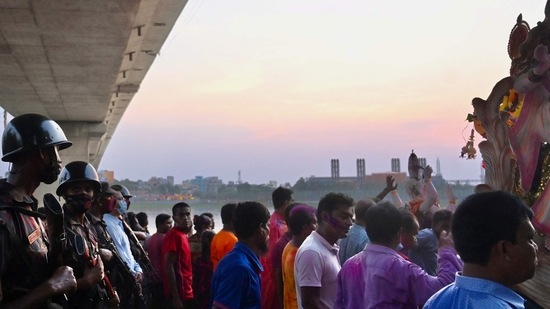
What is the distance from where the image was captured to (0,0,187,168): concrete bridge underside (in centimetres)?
1112

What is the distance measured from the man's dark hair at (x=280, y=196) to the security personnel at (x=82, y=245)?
9.91 ft

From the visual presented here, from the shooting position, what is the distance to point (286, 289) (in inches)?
254

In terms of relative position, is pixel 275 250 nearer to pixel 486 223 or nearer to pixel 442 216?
pixel 442 216

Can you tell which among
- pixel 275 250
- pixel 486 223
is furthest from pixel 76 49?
pixel 486 223

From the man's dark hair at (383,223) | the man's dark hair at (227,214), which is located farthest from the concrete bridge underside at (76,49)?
the man's dark hair at (383,223)

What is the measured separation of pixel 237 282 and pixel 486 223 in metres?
2.44

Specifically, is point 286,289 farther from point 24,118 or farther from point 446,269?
point 24,118

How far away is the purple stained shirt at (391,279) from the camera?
462 centimetres

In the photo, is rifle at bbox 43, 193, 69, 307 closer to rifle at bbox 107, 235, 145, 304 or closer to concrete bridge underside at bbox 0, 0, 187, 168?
rifle at bbox 107, 235, 145, 304

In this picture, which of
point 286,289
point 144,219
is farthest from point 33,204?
point 144,219

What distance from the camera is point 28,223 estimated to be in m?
3.78

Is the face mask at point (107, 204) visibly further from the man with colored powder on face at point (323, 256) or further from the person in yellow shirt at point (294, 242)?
the man with colored powder on face at point (323, 256)

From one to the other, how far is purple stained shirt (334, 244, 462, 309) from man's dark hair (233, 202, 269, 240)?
746mm

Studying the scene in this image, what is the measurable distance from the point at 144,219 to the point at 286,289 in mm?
8032
